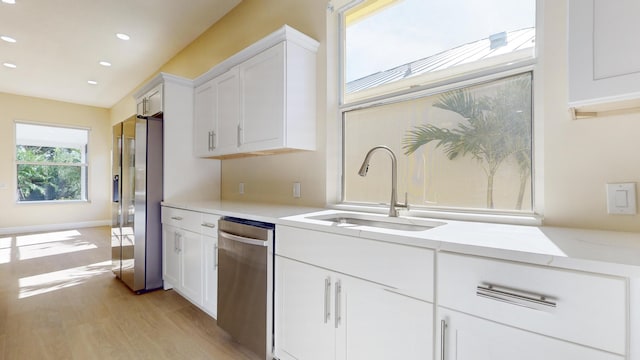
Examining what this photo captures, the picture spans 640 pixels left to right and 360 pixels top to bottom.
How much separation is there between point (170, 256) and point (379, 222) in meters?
2.11

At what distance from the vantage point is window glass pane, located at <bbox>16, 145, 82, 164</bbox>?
6.51 m

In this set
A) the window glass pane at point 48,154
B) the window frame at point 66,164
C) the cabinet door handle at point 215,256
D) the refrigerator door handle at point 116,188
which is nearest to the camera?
the cabinet door handle at point 215,256

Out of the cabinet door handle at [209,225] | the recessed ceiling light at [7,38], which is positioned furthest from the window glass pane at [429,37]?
the recessed ceiling light at [7,38]

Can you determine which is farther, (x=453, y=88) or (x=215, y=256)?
(x=215, y=256)

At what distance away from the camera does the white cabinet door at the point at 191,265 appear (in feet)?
8.00

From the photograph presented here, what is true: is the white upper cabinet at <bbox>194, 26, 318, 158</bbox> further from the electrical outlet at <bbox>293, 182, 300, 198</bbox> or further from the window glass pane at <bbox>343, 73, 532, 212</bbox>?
the window glass pane at <bbox>343, 73, 532, 212</bbox>

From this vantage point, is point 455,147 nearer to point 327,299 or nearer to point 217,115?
point 327,299

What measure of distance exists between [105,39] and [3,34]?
118 centimetres

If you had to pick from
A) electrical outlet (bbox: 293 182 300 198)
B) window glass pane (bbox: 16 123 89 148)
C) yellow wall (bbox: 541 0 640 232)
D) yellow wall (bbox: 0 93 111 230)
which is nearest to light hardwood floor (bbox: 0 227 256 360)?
electrical outlet (bbox: 293 182 300 198)

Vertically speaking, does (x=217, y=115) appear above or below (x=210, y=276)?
above

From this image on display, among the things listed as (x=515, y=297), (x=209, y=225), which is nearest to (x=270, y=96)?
(x=209, y=225)

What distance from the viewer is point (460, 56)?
1.85 metres

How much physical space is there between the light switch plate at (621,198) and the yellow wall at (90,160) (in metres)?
9.06

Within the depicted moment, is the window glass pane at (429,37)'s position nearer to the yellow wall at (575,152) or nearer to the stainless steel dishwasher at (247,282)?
the yellow wall at (575,152)
